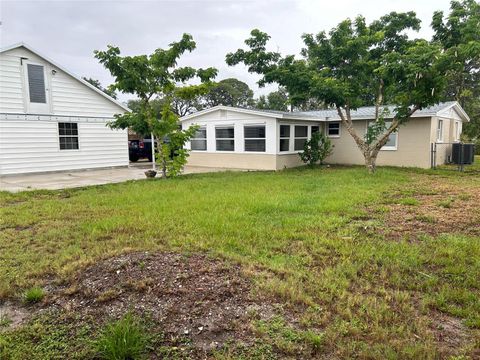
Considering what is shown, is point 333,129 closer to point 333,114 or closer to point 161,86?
point 333,114

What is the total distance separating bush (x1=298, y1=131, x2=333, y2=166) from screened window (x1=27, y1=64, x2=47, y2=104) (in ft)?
36.6

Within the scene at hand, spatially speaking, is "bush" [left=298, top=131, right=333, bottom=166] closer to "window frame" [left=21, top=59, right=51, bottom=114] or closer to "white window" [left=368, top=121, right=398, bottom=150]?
"white window" [left=368, top=121, right=398, bottom=150]

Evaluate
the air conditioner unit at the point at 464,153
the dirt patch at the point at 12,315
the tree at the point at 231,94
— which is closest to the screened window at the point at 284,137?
the air conditioner unit at the point at 464,153

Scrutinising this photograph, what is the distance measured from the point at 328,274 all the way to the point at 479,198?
242 inches

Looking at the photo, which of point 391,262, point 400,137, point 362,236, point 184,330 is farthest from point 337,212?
point 400,137

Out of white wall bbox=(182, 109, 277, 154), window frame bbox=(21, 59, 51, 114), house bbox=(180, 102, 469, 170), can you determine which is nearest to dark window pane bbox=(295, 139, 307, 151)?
house bbox=(180, 102, 469, 170)

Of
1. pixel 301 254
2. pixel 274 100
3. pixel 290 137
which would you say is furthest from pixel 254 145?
pixel 274 100

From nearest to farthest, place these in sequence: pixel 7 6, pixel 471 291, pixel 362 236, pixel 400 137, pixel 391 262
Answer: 1. pixel 471 291
2. pixel 391 262
3. pixel 362 236
4. pixel 7 6
5. pixel 400 137

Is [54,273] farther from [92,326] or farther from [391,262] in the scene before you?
[391,262]

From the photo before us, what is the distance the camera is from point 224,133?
16.6 m

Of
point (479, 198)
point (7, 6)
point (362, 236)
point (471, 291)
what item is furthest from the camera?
point (479, 198)

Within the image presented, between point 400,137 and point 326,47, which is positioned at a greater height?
point 326,47

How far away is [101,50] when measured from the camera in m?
10.7

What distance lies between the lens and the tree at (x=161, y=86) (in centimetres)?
1100
